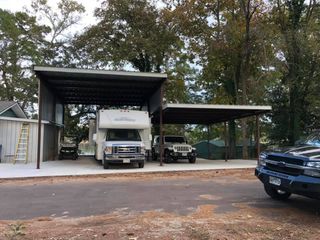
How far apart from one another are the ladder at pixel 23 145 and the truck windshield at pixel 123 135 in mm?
5660

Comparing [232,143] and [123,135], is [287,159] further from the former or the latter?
[232,143]

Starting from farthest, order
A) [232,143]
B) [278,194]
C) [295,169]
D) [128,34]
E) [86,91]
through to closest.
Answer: [128,34]
[232,143]
[86,91]
[278,194]
[295,169]

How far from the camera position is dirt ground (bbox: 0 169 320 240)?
5738 mm

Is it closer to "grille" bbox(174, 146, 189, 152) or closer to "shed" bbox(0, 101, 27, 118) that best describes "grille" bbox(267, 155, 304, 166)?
"grille" bbox(174, 146, 189, 152)

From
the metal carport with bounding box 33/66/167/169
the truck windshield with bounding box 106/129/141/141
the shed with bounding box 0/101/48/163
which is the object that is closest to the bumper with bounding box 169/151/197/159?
the metal carport with bounding box 33/66/167/169

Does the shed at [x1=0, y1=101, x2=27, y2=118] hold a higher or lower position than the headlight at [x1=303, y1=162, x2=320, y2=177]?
higher

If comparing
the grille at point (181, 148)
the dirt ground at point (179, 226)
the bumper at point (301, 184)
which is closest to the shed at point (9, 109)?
the grille at point (181, 148)

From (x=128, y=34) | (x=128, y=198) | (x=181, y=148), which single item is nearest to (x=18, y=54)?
(x=128, y=34)

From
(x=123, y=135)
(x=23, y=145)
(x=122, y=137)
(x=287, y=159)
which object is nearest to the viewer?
→ (x=287, y=159)

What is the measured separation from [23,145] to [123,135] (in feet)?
21.4

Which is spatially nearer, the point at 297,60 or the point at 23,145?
the point at 23,145

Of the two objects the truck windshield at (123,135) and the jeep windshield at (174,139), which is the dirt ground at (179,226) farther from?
the jeep windshield at (174,139)

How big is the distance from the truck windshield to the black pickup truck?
995 cm

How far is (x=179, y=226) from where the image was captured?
6270 millimetres
